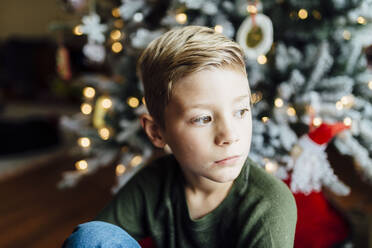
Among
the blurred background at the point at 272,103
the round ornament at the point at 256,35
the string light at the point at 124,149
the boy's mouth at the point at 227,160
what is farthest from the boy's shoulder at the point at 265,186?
the string light at the point at 124,149

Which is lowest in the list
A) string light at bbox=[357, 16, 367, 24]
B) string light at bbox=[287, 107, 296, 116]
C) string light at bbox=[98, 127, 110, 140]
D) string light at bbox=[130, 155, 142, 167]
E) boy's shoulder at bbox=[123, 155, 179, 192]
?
string light at bbox=[130, 155, 142, 167]

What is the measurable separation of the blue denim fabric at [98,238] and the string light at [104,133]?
0.90 metres

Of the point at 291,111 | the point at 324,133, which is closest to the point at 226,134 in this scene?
the point at 324,133

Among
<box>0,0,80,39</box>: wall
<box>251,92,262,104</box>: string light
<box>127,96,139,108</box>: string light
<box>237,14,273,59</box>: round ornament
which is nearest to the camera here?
<box>237,14,273,59</box>: round ornament

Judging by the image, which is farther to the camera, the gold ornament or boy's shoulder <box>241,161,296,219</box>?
the gold ornament

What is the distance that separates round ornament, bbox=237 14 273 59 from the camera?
106 centimetres

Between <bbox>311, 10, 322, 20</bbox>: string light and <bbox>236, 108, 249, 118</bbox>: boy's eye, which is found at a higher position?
<bbox>311, 10, 322, 20</bbox>: string light

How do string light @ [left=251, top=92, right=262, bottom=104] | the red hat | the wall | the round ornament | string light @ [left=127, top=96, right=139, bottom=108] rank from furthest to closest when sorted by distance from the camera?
1. the wall
2. string light @ [left=127, top=96, right=139, bottom=108]
3. string light @ [left=251, top=92, right=262, bottom=104]
4. the round ornament
5. the red hat

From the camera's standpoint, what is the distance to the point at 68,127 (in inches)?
60.8

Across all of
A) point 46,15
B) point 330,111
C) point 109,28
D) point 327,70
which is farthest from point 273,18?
point 46,15

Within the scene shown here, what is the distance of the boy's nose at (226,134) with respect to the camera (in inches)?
21.9

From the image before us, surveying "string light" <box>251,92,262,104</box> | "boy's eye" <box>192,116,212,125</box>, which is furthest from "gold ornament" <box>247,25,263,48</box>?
"boy's eye" <box>192,116,212,125</box>

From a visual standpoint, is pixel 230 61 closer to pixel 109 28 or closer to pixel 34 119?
pixel 109 28

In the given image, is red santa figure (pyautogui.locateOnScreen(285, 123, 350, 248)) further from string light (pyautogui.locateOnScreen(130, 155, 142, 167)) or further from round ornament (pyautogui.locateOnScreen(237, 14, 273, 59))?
string light (pyautogui.locateOnScreen(130, 155, 142, 167))
